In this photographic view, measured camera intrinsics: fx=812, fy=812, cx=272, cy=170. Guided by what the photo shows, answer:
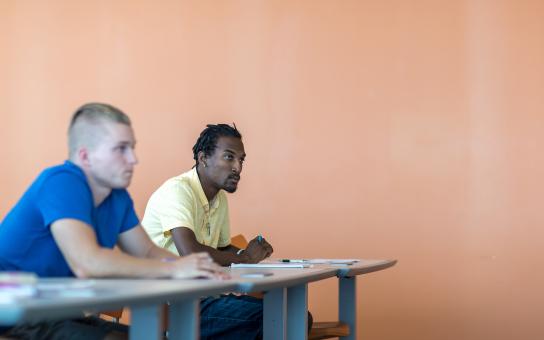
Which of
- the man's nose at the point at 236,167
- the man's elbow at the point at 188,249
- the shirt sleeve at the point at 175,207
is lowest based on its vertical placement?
the man's elbow at the point at 188,249

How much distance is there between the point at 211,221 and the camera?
11.6ft

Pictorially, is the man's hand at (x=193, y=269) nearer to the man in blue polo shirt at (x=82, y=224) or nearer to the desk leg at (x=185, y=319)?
the man in blue polo shirt at (x=82, y=224)

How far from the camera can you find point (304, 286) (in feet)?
8.91

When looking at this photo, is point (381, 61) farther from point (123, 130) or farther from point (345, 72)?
point (123, 130)

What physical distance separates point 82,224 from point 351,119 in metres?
2.84

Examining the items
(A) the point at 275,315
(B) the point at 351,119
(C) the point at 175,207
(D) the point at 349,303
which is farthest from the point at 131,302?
(B) the point at 351,119

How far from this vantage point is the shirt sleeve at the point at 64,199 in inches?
79.2

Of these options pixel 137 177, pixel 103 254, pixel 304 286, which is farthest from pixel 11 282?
pixel 137 177

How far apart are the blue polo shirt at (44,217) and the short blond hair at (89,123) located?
0.06 m

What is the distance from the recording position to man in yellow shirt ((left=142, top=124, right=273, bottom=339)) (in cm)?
302

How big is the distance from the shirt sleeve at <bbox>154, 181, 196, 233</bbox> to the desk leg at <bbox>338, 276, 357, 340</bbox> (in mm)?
798

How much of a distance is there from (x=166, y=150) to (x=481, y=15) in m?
1.96

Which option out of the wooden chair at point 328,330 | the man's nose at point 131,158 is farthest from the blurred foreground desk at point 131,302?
the wooden chair at point 328,330

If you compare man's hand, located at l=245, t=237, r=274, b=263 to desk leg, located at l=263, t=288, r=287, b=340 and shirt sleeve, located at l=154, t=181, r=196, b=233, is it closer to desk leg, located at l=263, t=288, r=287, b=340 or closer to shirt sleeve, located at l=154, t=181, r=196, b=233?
shirt sleeve, located at l=154, t=181, r=196, b=233
